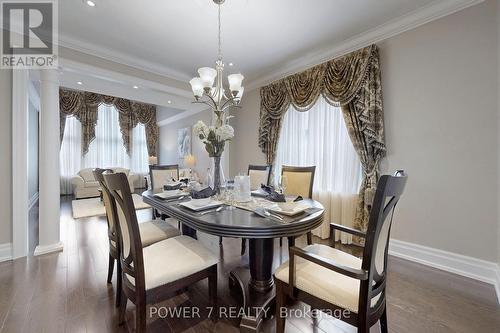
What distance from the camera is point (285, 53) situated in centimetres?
319

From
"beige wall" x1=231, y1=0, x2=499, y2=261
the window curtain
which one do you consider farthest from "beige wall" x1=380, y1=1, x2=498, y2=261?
the window curtain

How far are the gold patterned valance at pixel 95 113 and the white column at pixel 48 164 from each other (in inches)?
193

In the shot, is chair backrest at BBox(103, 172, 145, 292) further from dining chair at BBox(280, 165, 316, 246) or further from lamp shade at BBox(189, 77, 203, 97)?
dining chair at BBox(280, 165, 316, 246)

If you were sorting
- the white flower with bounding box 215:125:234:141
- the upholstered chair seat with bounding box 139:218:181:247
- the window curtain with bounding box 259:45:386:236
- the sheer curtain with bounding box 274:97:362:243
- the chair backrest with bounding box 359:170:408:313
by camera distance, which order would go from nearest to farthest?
the chair backrest with bounding box 359:170:408:313 < the upholstered chair seat with bounding box 139:218:181:247 < the white flower with bounding box 215:125:234:141 < the window curtain with bounding box 259:45:386:236 < the sheer curtain with bounding box 274:97:362:243

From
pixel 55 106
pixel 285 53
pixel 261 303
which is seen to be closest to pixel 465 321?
pixel 261 303

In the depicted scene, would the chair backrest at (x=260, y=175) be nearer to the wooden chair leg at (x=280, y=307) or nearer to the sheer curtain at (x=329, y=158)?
the sheer curtain at (x=329, y=158)

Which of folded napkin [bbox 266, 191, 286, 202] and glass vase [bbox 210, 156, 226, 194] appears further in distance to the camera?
glass vase [bbox 210, 156, 226, 194]

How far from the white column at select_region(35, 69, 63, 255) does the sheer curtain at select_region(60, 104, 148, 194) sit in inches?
196

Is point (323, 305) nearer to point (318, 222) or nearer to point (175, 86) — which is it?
point (318, 222)

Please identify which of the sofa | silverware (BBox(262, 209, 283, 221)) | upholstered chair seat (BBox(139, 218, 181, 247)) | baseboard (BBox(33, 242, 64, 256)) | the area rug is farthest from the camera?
the sofa

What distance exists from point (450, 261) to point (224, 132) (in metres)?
2.56

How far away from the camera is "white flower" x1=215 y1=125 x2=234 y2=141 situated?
73.2 inches

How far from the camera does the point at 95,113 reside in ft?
22.4

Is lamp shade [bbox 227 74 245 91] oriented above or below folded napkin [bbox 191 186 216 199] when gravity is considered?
above
